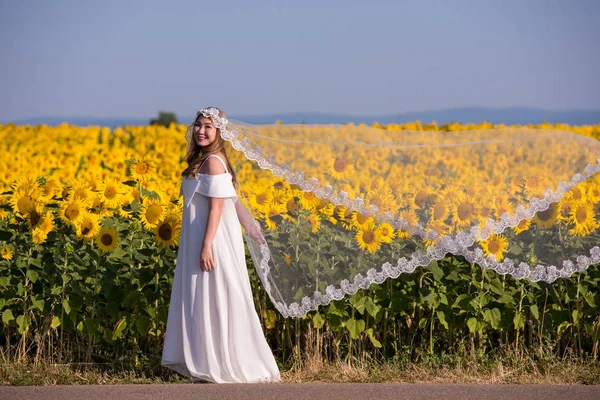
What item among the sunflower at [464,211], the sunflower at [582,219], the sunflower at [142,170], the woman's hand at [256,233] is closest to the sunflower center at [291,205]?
the woman's hand at [256,233]

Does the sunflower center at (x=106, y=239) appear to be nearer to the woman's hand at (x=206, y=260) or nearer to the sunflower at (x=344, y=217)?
the woman's hand at (x=206, y=260)

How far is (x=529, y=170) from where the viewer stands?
6.68 m

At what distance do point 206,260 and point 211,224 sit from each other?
8.7 inches

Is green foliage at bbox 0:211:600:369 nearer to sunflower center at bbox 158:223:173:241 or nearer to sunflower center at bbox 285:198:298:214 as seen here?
sunflower center at bbox 158:223:173:241

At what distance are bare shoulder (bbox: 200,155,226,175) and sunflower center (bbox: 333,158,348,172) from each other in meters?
0.78

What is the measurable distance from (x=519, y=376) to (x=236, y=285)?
1.88 metres

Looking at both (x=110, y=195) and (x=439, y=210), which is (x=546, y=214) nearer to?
(x=439, y=210)

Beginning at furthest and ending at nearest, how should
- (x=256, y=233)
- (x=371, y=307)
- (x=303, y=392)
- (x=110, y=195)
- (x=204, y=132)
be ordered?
(x=110, y=195) → (x=371, y=307) → (x=256, y=233) → (x=204, y=132) → (x=303, y=392)

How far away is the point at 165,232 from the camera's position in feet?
22.0

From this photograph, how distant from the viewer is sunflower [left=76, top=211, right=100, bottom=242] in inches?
269

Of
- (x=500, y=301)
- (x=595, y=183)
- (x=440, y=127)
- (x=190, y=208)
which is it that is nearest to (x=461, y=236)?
(x=500, y=301)

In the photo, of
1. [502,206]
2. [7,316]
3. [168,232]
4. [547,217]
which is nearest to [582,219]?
[547,217]

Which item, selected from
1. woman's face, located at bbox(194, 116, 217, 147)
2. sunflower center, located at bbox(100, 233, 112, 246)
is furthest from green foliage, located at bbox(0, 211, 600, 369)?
woman's face, located at bbox(194, 116, 217, 147)

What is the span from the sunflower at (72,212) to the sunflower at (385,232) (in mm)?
1989
